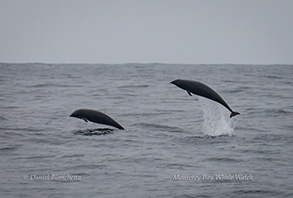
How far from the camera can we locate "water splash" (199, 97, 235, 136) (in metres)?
16.5

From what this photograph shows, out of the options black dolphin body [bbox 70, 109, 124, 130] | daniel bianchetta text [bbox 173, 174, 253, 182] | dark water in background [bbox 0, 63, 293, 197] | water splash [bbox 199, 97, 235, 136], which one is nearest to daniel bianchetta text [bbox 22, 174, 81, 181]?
dark water in background [bbox 0, 63, 293, 197]

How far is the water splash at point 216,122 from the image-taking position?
1655 centimetres

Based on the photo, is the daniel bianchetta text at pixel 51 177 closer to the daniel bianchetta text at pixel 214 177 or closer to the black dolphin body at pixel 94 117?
the daniel bianchetta text at pixel 214 177

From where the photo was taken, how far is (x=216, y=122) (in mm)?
17750

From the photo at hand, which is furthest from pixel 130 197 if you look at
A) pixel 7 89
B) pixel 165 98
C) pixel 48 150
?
pixel 7 89

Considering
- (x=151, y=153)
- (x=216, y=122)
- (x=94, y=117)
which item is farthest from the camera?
(x=216, y=122)

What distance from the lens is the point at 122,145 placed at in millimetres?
14297

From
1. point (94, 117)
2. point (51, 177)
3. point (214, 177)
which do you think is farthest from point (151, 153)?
point (94, 117)

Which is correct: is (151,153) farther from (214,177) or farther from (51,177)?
(51,177)

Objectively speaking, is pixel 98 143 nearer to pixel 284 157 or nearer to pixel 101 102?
pixel 284 157

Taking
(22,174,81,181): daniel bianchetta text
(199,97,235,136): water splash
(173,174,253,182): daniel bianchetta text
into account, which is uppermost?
(199,97,235,136): water splash

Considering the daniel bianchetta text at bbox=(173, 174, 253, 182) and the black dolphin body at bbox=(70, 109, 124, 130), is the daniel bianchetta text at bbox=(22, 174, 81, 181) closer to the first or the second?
the daniel bianchetta text at bbox=(173, 174, 253, 182)

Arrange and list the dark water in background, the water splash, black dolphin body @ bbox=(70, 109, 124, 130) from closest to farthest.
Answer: the dark water in background
black dolphin body @ bbox=(70, 109, 124, 130)
the water splash

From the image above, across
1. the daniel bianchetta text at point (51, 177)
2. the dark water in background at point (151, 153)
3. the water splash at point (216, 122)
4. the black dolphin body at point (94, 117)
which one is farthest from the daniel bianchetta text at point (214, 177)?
the black dolphin body at point (94, 117)
